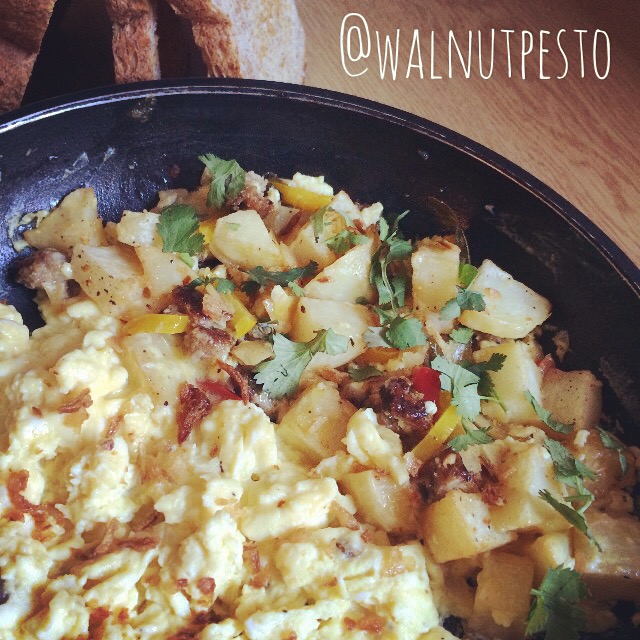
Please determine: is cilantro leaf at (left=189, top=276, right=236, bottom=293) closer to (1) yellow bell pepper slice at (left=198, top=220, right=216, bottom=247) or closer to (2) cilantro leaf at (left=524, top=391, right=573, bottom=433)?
(1) yellow bell pepper slice at (left=198, top=220, right=216, bottom=247)

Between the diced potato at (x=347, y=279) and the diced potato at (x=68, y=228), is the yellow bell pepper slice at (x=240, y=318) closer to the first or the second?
the diced potato at (x=347, y=279)

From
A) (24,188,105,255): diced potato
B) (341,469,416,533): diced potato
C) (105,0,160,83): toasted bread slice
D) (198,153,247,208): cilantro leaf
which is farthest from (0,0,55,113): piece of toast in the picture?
(341,469,416,533): diced potato

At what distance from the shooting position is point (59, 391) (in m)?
2.51

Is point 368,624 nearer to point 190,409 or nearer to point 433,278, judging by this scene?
point 190,409

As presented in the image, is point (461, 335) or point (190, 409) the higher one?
point (461, 335)

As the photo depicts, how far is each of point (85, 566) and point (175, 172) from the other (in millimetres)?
1749

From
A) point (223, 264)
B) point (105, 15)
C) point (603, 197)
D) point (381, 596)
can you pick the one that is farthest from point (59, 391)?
point (603, 197)

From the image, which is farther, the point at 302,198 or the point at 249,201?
the point at 302,198

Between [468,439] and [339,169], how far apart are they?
1368 millimetres

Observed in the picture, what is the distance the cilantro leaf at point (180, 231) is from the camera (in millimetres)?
2967

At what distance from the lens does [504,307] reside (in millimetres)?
2963

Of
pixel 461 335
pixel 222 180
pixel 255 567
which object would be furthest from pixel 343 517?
pixel 222 180

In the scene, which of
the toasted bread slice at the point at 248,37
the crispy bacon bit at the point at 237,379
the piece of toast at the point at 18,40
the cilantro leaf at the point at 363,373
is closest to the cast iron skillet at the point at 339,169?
the toasted bread slice at the point at 248,37

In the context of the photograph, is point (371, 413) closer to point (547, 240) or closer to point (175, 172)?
point (547, 240)
